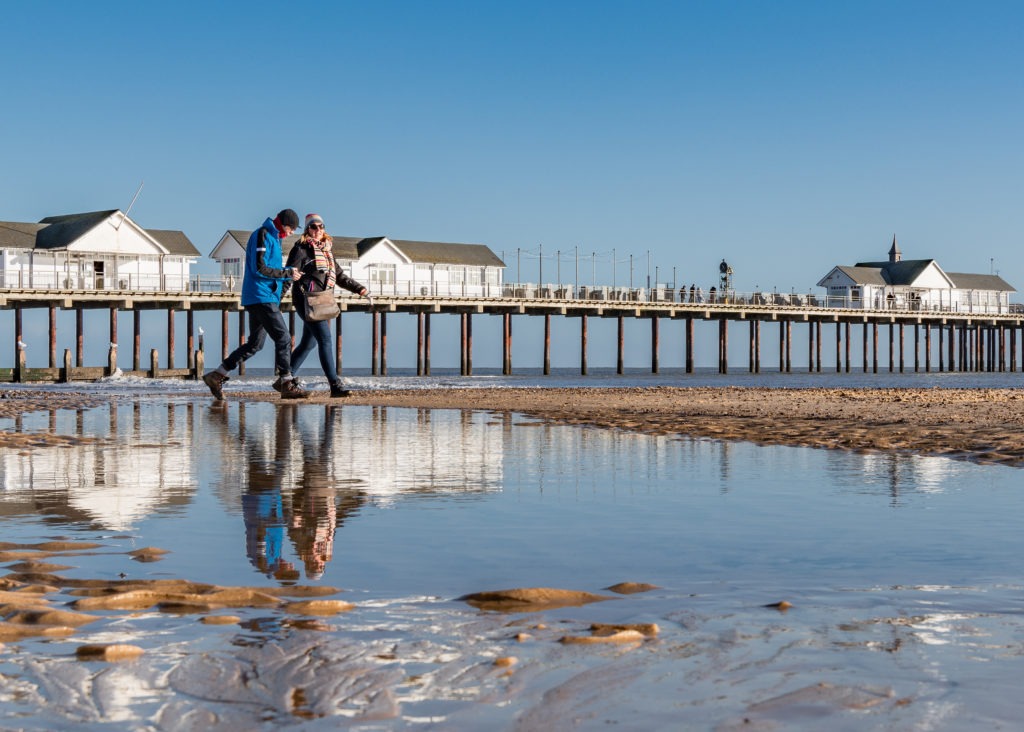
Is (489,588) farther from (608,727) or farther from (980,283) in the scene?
(980,283)

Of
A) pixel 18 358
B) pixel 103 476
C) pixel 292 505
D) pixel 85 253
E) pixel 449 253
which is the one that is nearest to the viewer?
pixel 292 505

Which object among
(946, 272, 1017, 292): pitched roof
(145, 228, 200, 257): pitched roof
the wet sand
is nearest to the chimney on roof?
(946, 272, 1017, 292): pitched roof

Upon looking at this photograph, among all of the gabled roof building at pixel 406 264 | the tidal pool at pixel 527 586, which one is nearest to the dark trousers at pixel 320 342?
the tidal pool at pixel 527 586

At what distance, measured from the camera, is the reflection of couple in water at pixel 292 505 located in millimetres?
4176

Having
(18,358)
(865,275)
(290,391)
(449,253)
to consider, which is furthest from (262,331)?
(865,275)

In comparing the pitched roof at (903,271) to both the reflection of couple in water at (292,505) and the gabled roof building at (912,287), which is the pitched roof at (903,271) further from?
the reflection of couple in water at (292,505)

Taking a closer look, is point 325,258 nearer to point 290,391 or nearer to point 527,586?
point 290,391

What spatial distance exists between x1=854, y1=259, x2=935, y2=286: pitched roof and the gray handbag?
85.2m

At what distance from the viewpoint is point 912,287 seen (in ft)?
302

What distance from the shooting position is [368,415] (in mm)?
14375

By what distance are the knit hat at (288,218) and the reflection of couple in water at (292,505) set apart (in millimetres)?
4282

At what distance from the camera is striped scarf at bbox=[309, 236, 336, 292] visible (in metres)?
13.5

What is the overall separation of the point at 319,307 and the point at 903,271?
87120 millimetres

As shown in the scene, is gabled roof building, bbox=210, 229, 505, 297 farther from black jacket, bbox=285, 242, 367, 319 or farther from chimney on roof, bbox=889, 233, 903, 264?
chimney on roof, bbox=889, 233, 903, 264
